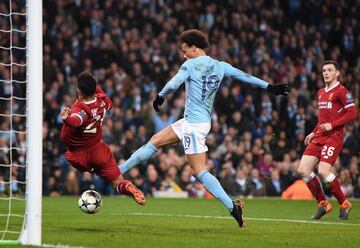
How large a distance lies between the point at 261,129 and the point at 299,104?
1377 millimetres

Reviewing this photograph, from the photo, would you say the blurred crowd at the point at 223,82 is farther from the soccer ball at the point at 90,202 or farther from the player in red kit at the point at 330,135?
the soccer ball at the point at 90,202

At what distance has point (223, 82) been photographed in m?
24.5

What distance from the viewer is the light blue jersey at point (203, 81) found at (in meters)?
10.6

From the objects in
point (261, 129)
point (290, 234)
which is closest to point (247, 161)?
point (261, 129)

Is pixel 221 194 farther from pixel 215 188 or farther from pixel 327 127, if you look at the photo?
pixel 327 127

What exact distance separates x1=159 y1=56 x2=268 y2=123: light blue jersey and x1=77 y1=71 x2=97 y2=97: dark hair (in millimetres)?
1066

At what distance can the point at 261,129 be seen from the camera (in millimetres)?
23234

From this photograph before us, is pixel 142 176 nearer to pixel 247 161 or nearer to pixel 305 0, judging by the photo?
pixel 247 161

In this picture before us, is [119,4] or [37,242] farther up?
[119,4]

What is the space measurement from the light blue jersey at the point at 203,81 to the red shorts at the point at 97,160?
4.10 feet

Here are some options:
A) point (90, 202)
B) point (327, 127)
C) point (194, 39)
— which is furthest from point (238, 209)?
point (327, 127)

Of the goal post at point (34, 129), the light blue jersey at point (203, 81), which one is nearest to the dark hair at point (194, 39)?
the light blue jersey at point (203, 81)

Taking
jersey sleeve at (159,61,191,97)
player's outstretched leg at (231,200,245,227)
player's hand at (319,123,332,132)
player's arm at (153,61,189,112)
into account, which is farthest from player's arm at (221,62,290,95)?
player's hand at (319,123,332,132)

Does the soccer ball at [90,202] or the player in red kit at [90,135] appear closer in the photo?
the player in red kit at [90,135]
